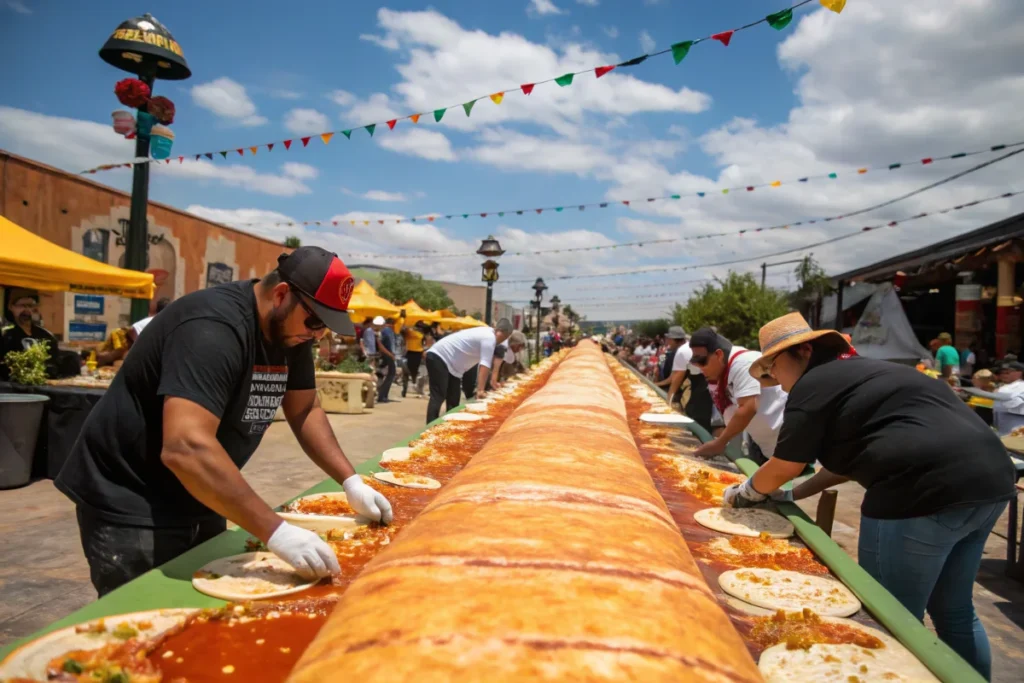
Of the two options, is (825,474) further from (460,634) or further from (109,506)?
(109,506)

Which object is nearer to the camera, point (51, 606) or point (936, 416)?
point (936, 416)

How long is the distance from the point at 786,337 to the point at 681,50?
376 centimetres

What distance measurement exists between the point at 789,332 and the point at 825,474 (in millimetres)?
833

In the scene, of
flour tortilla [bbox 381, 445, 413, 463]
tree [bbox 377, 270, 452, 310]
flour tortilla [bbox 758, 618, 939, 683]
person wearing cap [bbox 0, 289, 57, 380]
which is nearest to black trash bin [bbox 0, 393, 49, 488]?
person wearing cap [bbox 0, 289, 57, 380]

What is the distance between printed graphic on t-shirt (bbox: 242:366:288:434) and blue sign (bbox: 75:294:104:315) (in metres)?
12.5

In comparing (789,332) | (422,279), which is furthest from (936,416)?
(422,279)

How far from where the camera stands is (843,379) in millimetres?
2400

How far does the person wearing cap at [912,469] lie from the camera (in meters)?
2.25

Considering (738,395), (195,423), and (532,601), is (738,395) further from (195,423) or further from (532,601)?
(195,423)

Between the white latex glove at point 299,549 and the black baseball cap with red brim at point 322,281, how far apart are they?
550 millimetres

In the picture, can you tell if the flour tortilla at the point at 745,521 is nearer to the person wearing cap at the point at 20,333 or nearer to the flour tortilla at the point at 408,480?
the flour tortilla at the point at 408,480

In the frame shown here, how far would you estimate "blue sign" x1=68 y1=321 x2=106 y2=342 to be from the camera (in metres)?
12.3

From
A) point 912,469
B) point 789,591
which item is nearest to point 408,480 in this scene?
point 789,591

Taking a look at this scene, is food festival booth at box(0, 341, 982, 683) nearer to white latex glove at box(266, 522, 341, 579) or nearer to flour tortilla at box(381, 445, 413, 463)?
white latex glove at box(266, 522, 341, 579)
